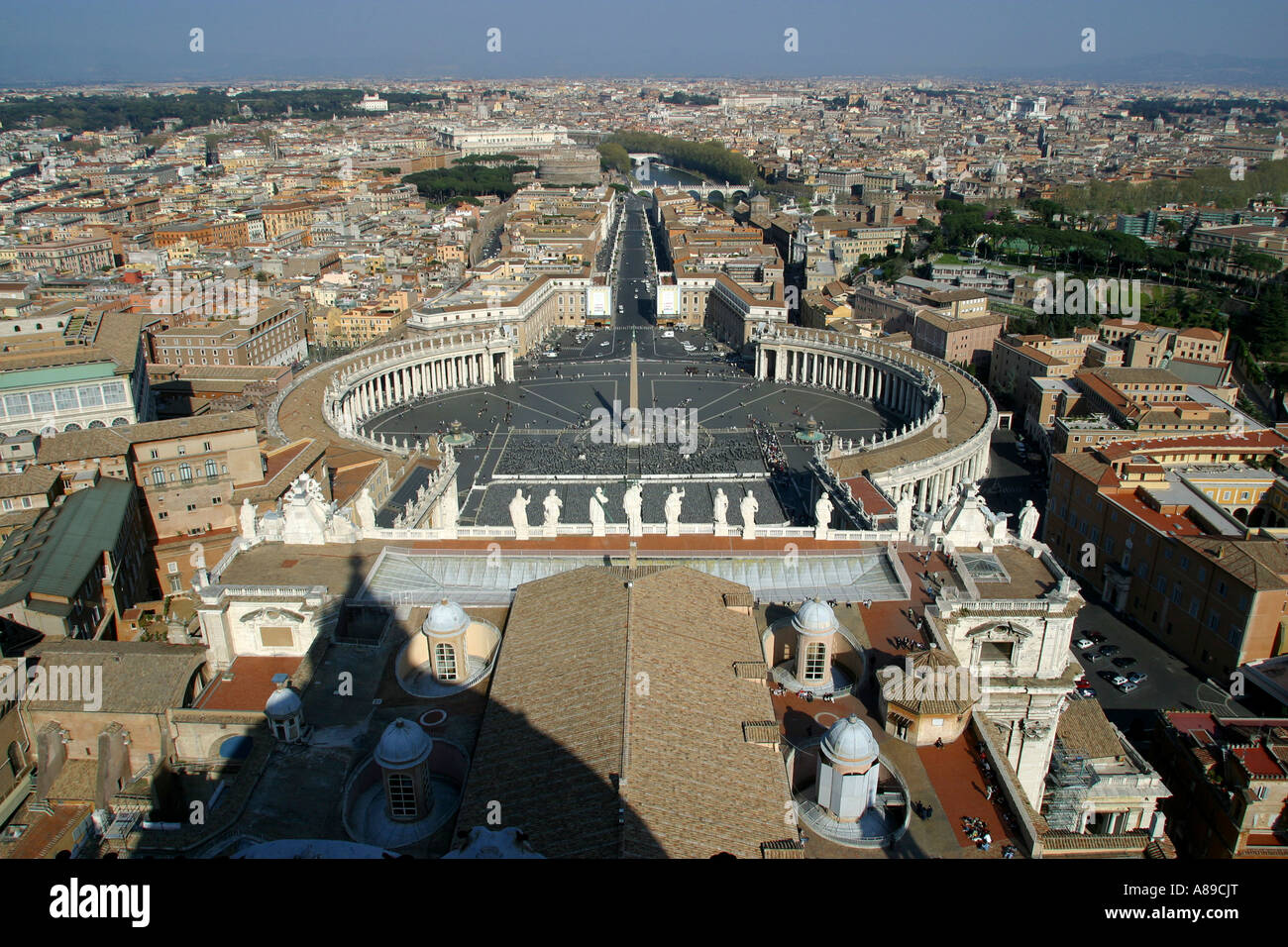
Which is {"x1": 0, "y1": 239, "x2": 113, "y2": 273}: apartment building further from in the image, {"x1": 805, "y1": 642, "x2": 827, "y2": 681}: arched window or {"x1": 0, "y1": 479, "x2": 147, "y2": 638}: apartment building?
{"x1": 805, "y1": 642, "x2": 827, "y2": 681}: arched window

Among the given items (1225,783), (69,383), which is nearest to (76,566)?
(69,383)

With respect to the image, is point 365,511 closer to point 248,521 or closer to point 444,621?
point 248,521

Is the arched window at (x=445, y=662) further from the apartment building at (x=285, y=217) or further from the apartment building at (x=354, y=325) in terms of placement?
the apartment building at (x=285, y=217)

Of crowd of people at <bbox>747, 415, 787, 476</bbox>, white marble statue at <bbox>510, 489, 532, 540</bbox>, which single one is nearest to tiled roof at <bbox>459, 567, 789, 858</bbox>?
white marble statue at <bbox>510, 489, 532, 540</bbox>

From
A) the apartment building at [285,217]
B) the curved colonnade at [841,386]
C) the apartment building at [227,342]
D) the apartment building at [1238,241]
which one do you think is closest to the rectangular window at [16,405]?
the curved colonnade at [841,386]

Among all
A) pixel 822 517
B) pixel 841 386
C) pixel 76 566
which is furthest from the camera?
pixel 841 386

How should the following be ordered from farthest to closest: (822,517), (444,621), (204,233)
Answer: (204,233)
(822,517)
(444,621)
